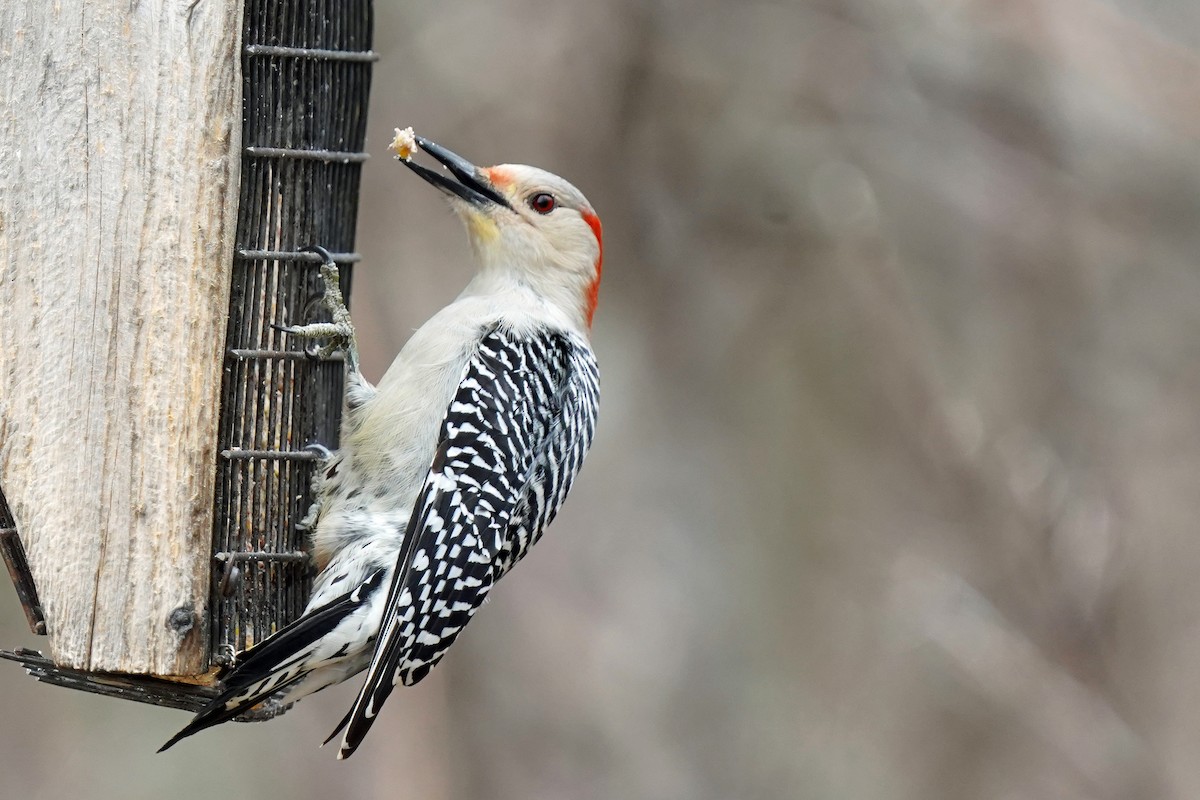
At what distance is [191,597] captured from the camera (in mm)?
3566

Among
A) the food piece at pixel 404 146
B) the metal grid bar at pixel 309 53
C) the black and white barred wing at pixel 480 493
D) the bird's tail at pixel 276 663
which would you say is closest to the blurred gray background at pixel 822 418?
the black and white barred wing at pixel 480 493

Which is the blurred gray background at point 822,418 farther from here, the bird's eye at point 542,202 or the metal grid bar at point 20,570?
the metal grid bar at point 20,570

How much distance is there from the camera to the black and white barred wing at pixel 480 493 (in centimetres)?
384

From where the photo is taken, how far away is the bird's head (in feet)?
15.5

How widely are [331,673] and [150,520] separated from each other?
28.2 inches

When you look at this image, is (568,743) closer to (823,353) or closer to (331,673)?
(823,353)

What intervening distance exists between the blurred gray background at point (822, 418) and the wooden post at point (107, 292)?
3177 mm

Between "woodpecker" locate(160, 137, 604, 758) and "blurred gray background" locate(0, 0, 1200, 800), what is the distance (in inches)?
85.2

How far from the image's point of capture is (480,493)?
4.00 meters

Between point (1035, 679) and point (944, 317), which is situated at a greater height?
point (944, 317)

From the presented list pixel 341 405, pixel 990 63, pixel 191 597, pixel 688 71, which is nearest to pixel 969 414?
pixel 990 63

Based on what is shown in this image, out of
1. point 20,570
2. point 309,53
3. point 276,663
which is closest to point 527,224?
point 309,53

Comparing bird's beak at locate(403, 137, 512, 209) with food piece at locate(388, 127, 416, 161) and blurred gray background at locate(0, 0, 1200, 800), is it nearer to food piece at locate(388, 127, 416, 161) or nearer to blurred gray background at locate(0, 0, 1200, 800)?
food piece at locate(388, 127, 416, 161)

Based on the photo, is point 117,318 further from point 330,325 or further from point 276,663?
point 276,663
